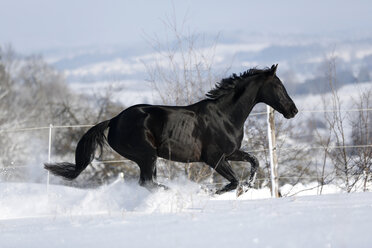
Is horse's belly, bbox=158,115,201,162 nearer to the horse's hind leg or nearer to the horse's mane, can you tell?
the horse's hind leg

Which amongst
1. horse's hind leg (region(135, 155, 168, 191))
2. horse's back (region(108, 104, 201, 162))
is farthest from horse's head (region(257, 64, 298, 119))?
horse's hind leg (region(135, 155, 168, 191))

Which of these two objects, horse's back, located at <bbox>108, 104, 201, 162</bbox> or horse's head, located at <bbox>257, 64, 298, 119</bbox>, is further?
horse's head, located at <bbox>257, 64, 298, 119</bbox>

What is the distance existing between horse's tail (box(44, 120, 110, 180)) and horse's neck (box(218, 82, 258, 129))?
134cm

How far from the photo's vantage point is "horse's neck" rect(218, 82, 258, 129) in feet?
19.1

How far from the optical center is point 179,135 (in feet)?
18.3

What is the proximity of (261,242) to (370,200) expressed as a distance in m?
1.77

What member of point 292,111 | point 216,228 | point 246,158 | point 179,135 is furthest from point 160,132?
point 216,228

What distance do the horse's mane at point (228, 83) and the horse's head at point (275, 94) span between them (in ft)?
0.42

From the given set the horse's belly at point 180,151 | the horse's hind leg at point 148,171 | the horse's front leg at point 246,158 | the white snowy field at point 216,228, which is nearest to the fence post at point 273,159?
the horse's front leg at point 246,158

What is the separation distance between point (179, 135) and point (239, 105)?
810 millimetres

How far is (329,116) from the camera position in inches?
320

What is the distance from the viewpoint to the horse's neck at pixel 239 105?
582 cm

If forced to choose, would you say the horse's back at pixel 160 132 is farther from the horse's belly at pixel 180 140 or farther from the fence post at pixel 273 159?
the fence post at pixel 273 159

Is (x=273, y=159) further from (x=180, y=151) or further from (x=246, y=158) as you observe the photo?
(x=180, y=151)
